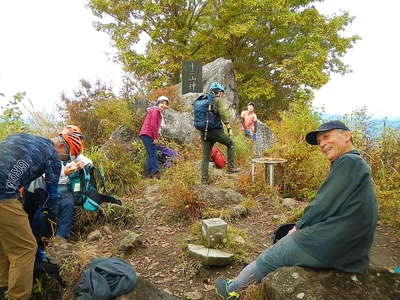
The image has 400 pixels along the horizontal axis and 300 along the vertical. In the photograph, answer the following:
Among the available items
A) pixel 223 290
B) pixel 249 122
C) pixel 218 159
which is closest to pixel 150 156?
pixel 218 159

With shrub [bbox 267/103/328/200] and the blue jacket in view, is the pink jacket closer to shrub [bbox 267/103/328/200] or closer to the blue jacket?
shrub [bbox 267/103/328/200]

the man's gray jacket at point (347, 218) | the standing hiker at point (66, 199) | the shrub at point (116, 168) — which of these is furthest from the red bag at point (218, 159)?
the man's gray jacket at point (347, 218)

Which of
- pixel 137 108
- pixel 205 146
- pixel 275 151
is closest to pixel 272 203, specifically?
pixel 275 151

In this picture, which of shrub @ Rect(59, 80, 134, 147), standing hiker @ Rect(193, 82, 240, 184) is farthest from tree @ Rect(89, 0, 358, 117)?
standing hiker @ Rect(193, 82, 240, 184)

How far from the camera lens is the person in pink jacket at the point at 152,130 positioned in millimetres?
6824

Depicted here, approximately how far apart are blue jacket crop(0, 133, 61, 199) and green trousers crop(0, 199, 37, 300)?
147mm

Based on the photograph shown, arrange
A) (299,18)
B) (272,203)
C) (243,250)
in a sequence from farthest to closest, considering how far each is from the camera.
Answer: (299,18)
(272,203)
(243,250)

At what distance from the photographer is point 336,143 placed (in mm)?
2408

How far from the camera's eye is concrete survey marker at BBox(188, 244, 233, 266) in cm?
359

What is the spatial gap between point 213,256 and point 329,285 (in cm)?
175

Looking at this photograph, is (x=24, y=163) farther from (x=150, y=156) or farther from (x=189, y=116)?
(x=189, y=116)

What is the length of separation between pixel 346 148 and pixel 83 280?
286 cm

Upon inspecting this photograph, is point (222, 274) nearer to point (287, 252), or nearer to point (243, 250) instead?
point (243, 250)

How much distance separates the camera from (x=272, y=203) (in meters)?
5.48
